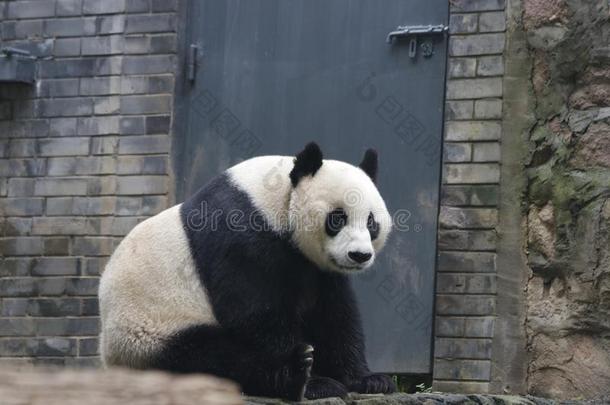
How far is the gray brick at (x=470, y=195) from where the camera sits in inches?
291

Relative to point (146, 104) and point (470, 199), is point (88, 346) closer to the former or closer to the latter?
point (146, 104)

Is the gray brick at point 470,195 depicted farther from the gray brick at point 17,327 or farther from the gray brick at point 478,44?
the gray brick at point 17,327

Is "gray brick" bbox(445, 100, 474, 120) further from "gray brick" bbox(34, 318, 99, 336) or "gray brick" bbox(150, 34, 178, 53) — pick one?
"gray brick" bbox(34, 318, 99, 336)

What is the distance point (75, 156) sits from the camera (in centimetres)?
819

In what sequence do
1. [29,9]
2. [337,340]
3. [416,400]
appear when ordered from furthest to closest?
1. [29,9]
2. [337,340]
3. [416,400]

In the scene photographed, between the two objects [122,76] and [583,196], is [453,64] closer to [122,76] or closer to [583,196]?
[583,196]

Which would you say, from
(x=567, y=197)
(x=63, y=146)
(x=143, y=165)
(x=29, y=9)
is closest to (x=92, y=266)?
(x=143, y=165)

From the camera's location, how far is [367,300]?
7645 mm

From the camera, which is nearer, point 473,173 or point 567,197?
point 567,197

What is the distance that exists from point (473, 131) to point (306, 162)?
248 cm

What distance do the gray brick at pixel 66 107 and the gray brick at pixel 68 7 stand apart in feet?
1.97

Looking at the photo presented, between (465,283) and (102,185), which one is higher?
(102,185)

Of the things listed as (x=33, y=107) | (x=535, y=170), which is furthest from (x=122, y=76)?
(x=535, y=170)

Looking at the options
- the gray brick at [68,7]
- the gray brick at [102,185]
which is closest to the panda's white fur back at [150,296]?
the gray brick at [102,185]
